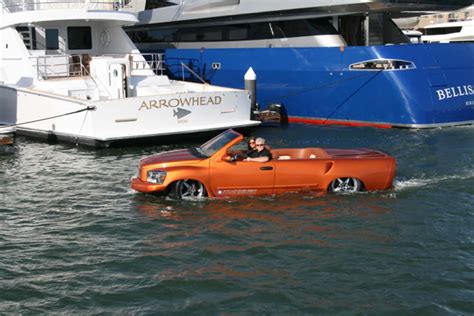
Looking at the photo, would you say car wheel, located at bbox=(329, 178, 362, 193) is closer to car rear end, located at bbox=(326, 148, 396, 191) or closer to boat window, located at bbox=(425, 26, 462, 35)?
car rear end, located at bbox=(326, 148, 396, 191)

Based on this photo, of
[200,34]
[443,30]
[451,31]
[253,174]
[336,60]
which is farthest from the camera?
[443,30]

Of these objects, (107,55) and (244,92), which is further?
(107,55)

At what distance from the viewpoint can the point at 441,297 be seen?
7453 millimetres

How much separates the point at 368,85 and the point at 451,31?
122 feet

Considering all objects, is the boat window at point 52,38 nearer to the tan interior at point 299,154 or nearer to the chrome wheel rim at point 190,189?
the tan interior at point 299,154

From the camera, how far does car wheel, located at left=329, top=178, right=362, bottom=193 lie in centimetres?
1160

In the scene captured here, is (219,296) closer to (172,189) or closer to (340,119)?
(172,189)

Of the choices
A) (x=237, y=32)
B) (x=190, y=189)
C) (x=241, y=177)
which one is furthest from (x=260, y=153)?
(x=237, y=32)

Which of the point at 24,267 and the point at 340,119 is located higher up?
the point at 340,119

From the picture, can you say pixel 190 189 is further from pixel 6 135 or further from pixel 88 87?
pixel 88 87

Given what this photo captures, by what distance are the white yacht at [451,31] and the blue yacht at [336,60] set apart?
19.6 metres

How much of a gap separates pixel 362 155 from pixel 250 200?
2.28 meters

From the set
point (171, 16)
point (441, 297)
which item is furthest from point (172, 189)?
point (171, 16)

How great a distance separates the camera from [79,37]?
21.8 meters
